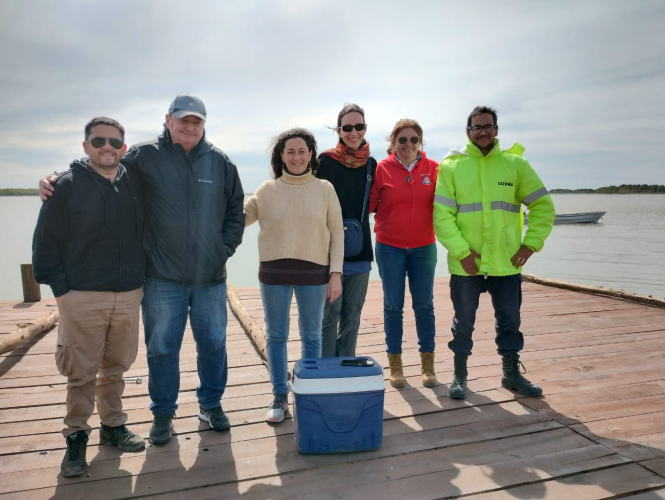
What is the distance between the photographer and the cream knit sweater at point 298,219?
3.18 meters

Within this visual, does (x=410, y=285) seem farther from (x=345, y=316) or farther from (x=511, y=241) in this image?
(x=511, y=241)

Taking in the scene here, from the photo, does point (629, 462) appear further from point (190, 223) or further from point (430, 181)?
point (190, 223)

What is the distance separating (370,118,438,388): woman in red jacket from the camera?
3758mm

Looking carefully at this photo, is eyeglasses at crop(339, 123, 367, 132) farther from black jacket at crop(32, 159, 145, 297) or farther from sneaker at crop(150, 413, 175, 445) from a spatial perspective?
sneaker at crop(150, 413, 175, 445)

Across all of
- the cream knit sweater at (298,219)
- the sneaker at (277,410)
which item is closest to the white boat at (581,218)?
the cream knit sweater at (298,219)

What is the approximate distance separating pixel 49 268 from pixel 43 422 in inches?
54.7

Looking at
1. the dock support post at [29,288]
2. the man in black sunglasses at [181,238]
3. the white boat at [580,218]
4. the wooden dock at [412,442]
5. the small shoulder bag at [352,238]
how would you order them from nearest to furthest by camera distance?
the wooden dock at [412,442]
the man in black sunglasses at [181,238]
the small shoulder bag at [352,238]
the dock support post at [29,288]
the white boat at [580,218]

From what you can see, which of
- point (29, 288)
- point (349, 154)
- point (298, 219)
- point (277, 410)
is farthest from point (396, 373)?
point (29, 288)

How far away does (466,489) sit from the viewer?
254 cm

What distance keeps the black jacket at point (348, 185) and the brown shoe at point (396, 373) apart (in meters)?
0.92

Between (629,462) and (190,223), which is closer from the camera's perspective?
(629,462)

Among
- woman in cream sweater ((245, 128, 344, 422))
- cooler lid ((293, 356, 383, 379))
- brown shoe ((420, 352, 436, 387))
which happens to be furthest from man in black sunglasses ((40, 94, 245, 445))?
brown shoe ((420, 352, 436, 387))

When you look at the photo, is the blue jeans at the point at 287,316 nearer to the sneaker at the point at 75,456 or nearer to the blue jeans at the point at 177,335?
the blue jeans at the point at 177,335

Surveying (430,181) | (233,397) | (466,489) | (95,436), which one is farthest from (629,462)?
(95,436)
